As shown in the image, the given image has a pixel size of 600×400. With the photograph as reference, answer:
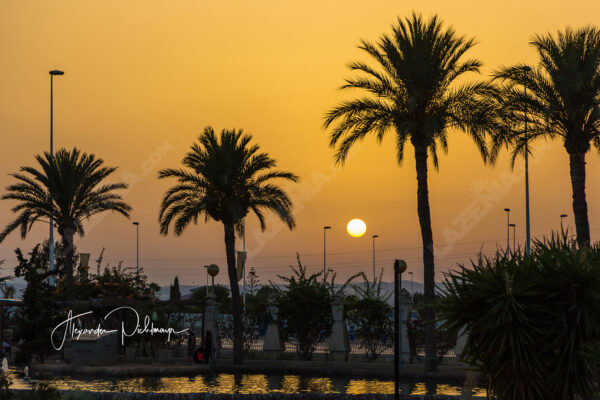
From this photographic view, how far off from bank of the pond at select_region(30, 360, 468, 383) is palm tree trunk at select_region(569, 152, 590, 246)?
22.0ft

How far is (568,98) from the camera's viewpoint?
29703mm

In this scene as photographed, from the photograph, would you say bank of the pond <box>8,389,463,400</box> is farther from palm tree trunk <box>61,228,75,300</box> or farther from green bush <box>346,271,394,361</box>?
palm tree trunk <box>61,228,75,300</box>

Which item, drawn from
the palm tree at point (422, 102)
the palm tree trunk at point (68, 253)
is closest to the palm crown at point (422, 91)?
the palm tree at point (422, 102)

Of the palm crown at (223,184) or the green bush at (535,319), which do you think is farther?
the palm crown at (223,184)

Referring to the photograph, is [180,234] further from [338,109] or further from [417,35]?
[417,35]

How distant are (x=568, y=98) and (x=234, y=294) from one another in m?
16.1

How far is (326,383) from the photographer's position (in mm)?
27234

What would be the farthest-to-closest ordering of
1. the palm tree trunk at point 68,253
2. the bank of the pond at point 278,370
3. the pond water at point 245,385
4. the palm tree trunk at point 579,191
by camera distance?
the palm tree trunk at point 68,253 < the palm tree trunk at point 579,191 < the bank of the pond at point 278,370 < the pond water at point 245,385

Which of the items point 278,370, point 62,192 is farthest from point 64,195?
point 278,370

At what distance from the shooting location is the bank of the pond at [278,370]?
1138 inches

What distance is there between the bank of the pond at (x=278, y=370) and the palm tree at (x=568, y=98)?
6963 mm
